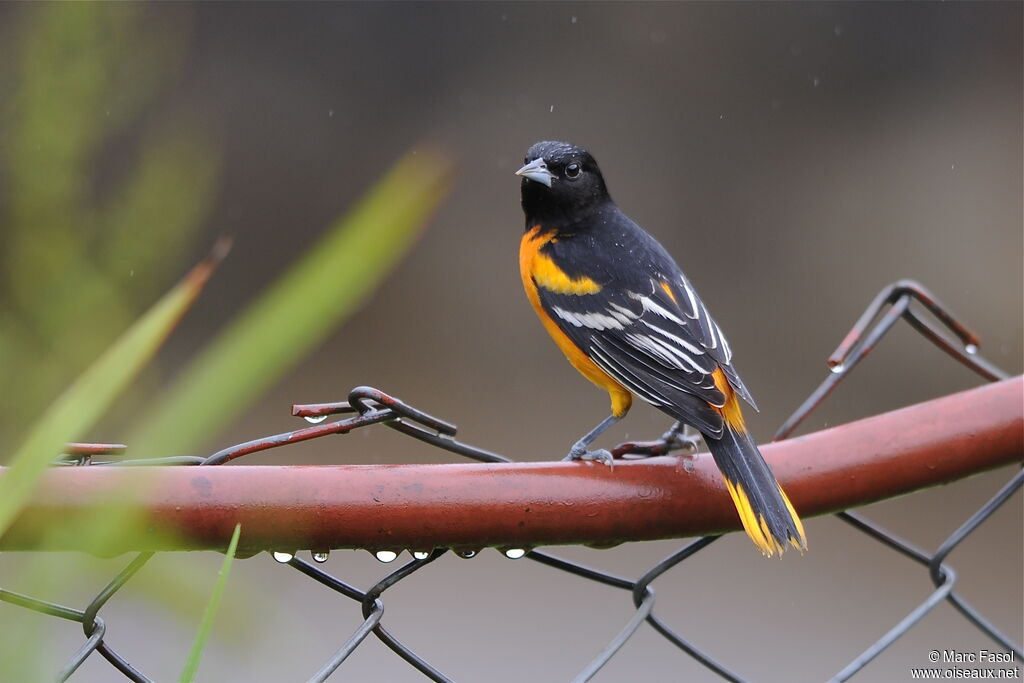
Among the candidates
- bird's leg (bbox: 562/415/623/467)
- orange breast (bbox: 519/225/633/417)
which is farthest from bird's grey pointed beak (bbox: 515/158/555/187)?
bird's leg (bbox: 562/415/623/467)

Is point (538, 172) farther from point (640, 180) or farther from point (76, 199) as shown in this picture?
point (640, 180)

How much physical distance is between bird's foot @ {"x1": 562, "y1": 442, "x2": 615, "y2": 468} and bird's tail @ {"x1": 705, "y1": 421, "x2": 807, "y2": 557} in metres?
0.14

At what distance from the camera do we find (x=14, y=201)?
783 mm

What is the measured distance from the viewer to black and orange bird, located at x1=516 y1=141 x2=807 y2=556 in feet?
6.45

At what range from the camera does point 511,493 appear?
1.28 meters

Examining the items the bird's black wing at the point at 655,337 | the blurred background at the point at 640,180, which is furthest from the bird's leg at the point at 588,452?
the blurred background at the point at 640,180

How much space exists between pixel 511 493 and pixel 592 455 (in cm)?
41

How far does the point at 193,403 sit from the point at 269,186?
5.60 m

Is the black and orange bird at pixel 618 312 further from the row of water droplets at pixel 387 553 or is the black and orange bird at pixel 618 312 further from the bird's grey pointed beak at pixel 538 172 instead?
the row of water droplets at pixel 387 553

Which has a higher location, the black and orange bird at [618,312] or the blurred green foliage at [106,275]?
the blurred green foliage at [106,275]

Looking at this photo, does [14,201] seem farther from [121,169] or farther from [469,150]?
[469,150]

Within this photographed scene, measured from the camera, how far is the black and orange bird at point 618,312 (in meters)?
1.97

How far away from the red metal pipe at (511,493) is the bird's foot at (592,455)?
1.6 inches

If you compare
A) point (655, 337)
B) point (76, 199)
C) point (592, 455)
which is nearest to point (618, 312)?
point (655, 337)
